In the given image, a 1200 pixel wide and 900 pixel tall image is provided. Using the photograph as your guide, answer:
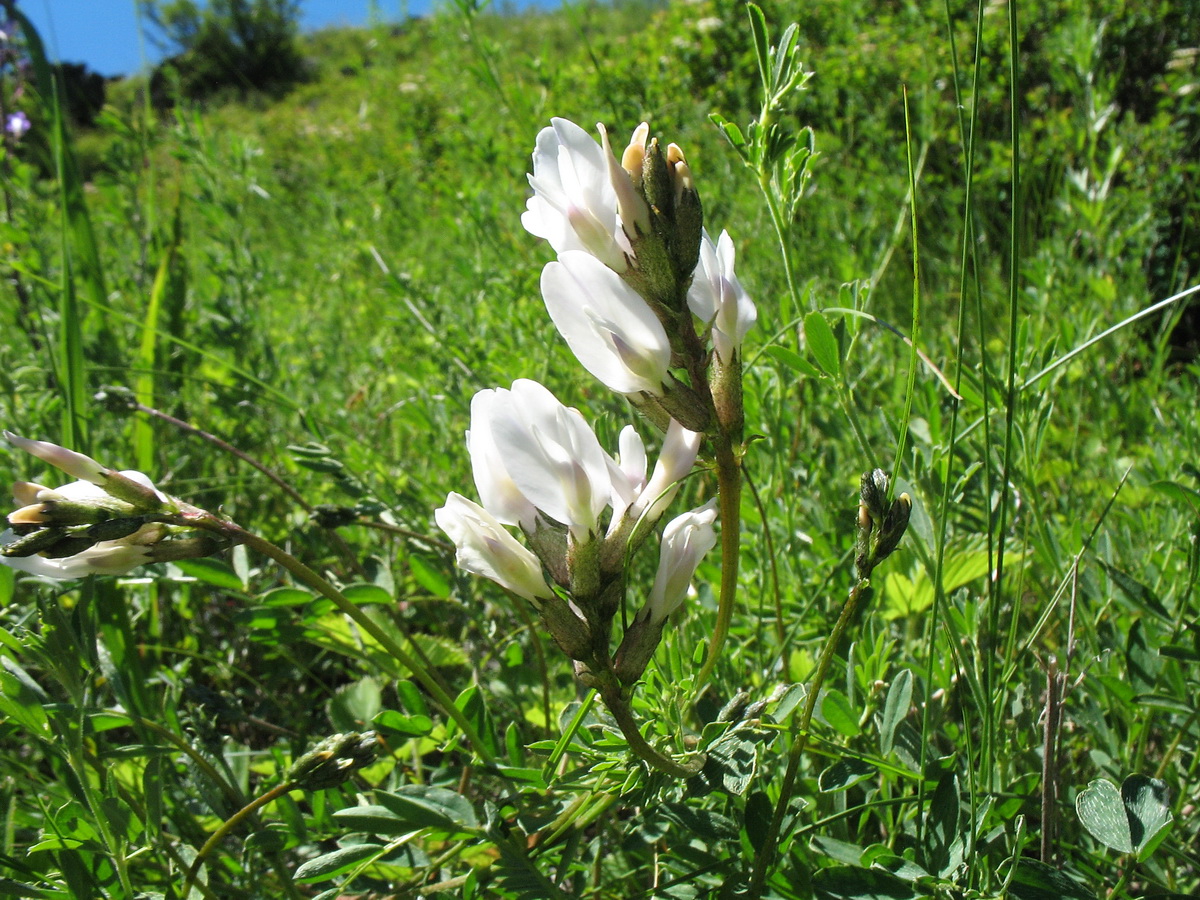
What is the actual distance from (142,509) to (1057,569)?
33.8 inches

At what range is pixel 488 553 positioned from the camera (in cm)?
59

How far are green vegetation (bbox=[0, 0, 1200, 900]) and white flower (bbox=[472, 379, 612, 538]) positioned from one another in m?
0.11

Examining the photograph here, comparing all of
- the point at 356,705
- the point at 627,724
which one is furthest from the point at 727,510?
the point at 356,705

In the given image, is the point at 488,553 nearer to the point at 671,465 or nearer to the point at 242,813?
the point at 671,465

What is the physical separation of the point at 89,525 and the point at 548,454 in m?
0.31

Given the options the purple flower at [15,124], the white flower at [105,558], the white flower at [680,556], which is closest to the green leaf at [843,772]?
the white flower at [680,556]

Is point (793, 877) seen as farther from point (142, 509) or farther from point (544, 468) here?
point (142, 509)

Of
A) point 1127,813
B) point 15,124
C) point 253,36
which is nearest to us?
point 1127,813

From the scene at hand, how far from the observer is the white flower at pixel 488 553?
0.59 metres

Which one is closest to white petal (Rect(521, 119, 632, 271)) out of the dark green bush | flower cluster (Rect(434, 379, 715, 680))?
flower cluster (Rect(434, 379, 715, 680))

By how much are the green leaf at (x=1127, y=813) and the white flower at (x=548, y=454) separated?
44 cm

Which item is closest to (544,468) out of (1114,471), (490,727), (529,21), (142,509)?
(142,509)

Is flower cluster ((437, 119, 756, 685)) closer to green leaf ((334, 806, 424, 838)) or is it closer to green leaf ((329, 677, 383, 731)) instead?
green leaf ((334, 806, 424, 838))

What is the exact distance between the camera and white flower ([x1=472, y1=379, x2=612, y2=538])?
1.84 feet
